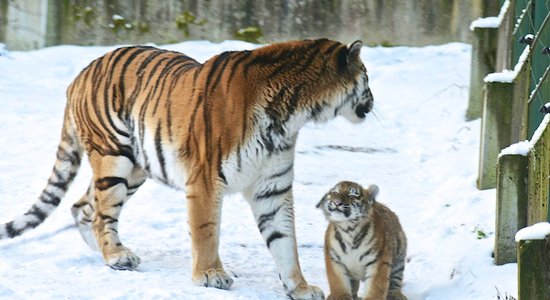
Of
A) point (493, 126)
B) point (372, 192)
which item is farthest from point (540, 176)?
point (493, 126)

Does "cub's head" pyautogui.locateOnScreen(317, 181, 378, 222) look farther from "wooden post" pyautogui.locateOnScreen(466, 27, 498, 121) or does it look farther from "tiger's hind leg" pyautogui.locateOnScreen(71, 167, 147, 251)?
"wooden post" pyautogui.locateOnScreen(466, 27, 498, 121)

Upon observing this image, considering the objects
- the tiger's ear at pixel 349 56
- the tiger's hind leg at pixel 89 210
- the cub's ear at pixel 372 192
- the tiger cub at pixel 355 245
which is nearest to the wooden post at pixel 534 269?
the tiger cub at pixel 355 245

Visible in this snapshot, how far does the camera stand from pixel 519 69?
A: 325 inches

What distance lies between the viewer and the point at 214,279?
6.83 metres

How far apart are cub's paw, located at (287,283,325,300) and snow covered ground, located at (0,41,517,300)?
6.6 inches

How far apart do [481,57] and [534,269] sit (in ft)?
19.5

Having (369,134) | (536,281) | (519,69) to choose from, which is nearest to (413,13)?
(369,134)

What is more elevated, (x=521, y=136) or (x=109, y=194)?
(x=521, y=136)

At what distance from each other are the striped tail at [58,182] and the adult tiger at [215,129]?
0.05 m

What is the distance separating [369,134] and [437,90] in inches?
58.6

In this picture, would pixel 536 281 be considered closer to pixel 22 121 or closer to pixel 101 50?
pixel 22 121

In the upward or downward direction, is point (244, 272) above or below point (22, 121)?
below

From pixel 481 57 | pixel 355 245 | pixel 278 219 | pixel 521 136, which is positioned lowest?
pixel 355 245

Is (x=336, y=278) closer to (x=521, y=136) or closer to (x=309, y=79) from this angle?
(x=309, y=79)
